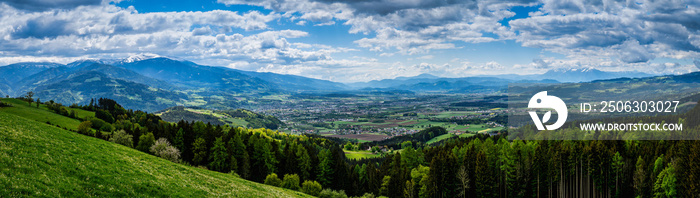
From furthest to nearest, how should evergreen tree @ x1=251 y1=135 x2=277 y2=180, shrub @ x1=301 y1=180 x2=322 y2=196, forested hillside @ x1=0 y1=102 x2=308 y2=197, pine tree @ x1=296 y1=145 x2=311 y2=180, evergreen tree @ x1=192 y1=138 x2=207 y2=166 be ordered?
pine tree @ x1=296 y1=145 x2=311 y2=180, evergreen tree @ x1=251 y1=135 x2=277 y2=180, evergreen tree @ x1=192 y1=138 x2=207 y2=166, shrub @ x1=301 y1=180 x2=322 y2=196, forested hillside @ x1=0 y1=102 x2=308 y2=197

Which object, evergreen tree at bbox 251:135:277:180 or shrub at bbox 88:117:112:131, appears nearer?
evergreen tree at bbox 251:135:277:180

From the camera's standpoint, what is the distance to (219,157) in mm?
76750

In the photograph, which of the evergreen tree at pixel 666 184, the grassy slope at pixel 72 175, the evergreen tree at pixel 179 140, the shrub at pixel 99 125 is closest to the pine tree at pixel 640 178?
the evergreen tree at pixel 666 184

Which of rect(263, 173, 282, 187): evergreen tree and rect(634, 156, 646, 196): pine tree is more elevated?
rect(634, 156, 646, 196): pine tree

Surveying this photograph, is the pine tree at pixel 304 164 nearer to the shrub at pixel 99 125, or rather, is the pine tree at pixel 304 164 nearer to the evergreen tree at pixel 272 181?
the evergreen tree at pixel 272 181

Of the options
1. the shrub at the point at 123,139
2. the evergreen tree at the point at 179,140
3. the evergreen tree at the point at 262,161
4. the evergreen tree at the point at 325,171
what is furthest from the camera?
the evergreen tree at the point at 325,171

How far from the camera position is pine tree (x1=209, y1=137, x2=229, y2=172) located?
76.1m

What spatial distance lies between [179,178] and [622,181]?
254 feet

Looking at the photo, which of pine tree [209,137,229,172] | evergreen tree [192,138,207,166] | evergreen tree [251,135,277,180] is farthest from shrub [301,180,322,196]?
evergreen tree [192,138,207,166]

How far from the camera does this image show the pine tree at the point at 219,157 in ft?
250

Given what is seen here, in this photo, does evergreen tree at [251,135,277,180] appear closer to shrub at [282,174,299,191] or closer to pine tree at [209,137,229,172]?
pine tree at [209,137,229,172]

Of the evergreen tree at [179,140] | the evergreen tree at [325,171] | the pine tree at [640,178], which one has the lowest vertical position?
the evergreen tree at [325,171]

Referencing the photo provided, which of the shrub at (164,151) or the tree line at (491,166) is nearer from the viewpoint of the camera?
the shrub at (164,151)

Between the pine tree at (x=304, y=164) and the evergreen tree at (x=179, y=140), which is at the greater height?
the evergreen tree at (x=179, y=140)
